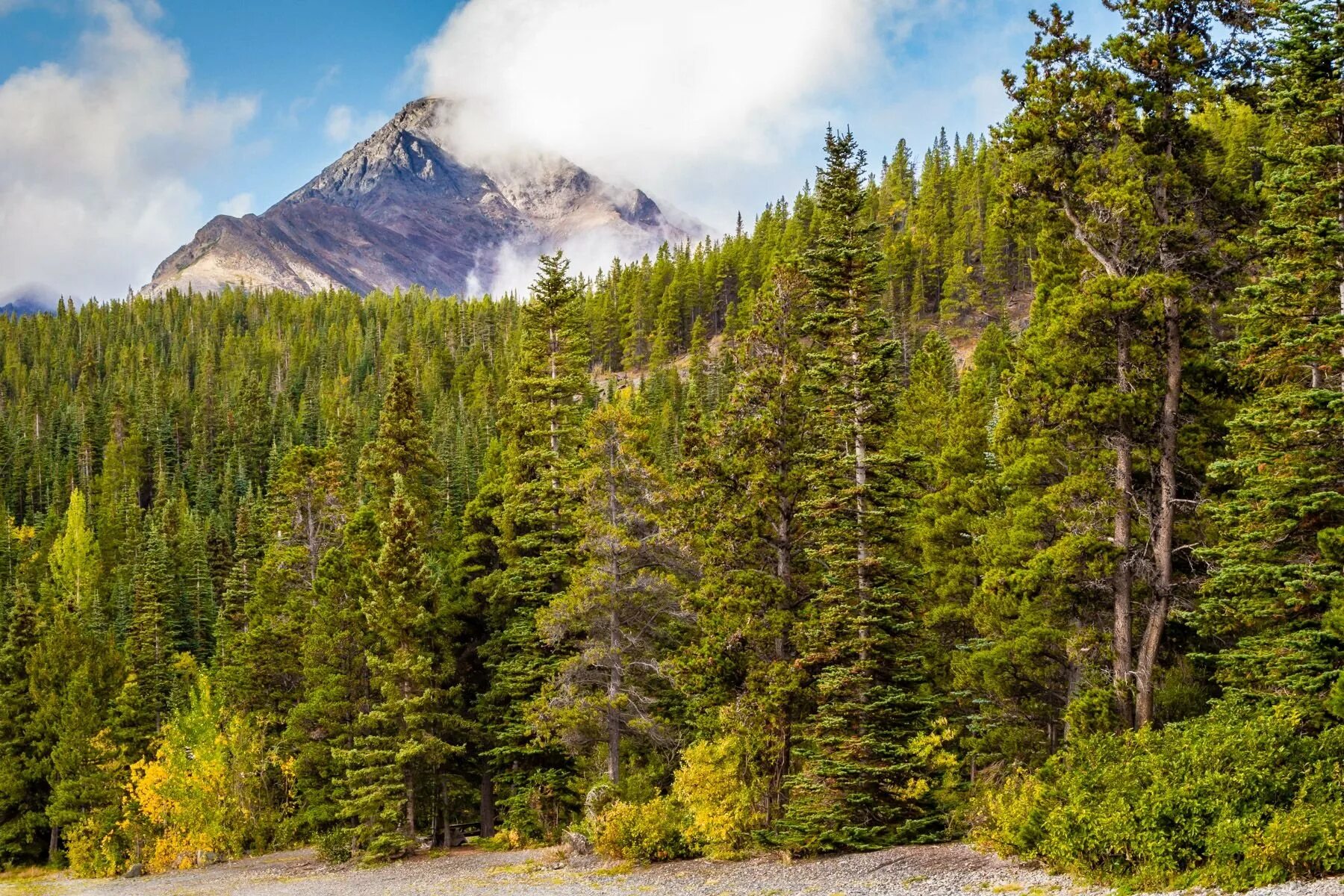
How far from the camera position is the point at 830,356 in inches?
1037

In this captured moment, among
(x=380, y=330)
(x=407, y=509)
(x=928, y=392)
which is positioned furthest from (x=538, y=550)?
(x=380, y=330)

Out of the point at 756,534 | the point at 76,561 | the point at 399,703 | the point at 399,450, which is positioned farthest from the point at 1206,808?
the point at 76,561

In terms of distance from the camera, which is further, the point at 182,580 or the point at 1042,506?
the point at 182,580

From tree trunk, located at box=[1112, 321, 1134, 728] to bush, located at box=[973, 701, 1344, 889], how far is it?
8.23ft

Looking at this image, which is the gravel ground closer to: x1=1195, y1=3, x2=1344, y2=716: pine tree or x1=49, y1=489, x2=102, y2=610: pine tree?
x1=1195, y1=3, x2=1344, y2=716: pine tree

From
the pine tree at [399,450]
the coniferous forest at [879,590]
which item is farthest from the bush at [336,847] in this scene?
the pine tree at [399,450]

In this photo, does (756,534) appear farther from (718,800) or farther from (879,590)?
(718,800)

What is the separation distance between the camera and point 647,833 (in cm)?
2636

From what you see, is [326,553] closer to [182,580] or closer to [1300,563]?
[1300,563]

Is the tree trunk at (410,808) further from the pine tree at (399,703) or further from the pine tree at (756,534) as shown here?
the pine tree at (756,534)

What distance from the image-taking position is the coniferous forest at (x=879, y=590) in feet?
56.1

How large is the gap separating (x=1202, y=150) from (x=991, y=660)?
13093 millimetres

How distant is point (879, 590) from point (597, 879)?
33.4ft

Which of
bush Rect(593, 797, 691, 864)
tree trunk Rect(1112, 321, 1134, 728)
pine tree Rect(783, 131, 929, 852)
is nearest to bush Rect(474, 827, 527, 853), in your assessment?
bush Rect(593, 797, 691, 864)
